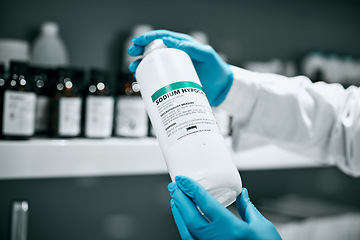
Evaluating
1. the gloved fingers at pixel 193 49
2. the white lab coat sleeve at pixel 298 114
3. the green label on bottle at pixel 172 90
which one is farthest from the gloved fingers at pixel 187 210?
the white lab coat sleeve at pixel 298 114

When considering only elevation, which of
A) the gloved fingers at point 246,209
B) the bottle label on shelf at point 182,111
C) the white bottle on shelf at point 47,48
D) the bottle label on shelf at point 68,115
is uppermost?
the white bottle on shelf at point 47,48

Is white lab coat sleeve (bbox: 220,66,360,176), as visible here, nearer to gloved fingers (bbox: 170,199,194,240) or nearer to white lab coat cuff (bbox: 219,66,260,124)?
white lab coat cuff (bbox: 219,66,260,124)

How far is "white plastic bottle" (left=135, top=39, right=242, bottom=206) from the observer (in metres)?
0.48

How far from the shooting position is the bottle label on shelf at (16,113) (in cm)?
73

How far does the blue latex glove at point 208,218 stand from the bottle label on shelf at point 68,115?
1.27ft

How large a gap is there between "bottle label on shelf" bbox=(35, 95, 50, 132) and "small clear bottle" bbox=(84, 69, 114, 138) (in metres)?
0.09

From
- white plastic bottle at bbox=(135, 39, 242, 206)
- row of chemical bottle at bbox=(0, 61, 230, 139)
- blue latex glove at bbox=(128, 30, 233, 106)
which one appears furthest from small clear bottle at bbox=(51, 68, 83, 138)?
white plastic bottle at bbox=(135, 39, 242, 206)

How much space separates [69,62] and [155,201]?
1.84 ft

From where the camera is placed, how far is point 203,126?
0.50 meters

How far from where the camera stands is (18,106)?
735 millimetres

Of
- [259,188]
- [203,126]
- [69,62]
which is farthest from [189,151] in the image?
[259,188]

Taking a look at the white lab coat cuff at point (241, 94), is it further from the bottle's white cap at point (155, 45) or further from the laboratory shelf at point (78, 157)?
the bottle's white cap at point (155, 45)

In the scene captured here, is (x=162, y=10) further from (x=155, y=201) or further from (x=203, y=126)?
(x=203, y=126)

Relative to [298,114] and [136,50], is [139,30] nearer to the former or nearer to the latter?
[136,50]
